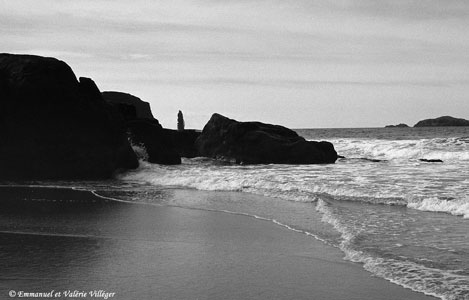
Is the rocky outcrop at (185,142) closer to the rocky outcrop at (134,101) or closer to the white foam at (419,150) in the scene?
the white foam at (419,150)

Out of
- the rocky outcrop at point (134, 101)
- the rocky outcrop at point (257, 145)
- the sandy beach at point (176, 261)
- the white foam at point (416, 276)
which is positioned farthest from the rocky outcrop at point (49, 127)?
the rocky outcrop at point (134, 101)

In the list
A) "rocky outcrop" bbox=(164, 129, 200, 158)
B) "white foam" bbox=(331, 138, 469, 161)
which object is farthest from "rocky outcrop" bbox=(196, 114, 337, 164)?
"white foam" bbox=(331, 138, 469, 161)

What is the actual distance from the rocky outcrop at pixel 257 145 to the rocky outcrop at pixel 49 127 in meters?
10.5

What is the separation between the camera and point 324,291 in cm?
580

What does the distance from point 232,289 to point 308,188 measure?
36.1 ft

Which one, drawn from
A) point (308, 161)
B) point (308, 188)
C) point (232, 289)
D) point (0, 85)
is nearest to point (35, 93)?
point (0, 85)

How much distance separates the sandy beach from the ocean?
504mm

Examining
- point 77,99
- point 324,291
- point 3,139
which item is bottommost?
point 324,291

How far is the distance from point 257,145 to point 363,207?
1925 centimetres

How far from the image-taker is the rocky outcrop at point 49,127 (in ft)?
68.6

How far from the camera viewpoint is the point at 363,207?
1261cm

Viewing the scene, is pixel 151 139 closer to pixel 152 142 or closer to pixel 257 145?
pixel 152 142

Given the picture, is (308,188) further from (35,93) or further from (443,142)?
(443,142)

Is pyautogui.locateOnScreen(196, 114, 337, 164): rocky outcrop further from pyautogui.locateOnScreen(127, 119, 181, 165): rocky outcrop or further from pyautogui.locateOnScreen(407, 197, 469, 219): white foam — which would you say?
pyautogui.locateOnScreen(407, 197, 469, 219): white foam
